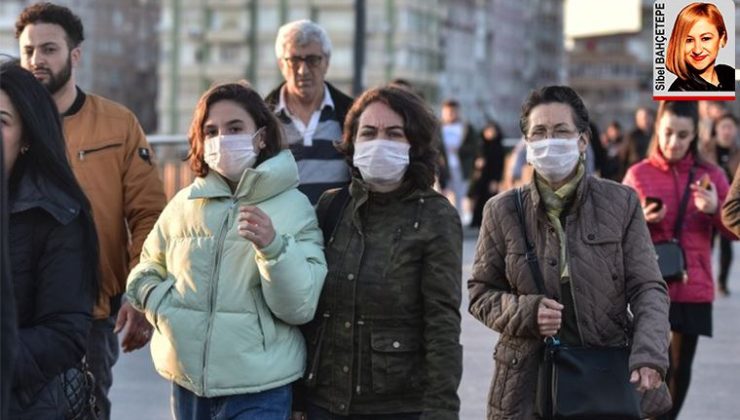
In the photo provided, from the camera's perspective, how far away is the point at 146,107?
144 m

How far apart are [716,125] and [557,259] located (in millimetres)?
9912

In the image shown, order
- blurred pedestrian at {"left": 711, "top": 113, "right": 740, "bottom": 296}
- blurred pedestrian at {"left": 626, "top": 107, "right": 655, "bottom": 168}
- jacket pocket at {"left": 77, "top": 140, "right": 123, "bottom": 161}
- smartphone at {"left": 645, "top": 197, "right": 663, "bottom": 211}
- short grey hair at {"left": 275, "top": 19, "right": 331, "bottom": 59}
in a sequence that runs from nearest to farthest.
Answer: jacket pocket at {"left": 77, "top": 140, "right": 123, "bottom": 161}, short grey hair at {"left": 275, "top": 19, "right": 331, "bottom": 59}, smartphone at {"left": 645, "top": 197, "right": 663, "bottom": 211}, blurred pedestrian at {"left": 711, "top": 113, "right": 740, "bottom": 296}, blurred pedestrian at {"left": 626, "top": 107, "right": 655, "bottom": 168}

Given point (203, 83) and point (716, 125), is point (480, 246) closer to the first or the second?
point (716, 125)

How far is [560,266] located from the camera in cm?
571

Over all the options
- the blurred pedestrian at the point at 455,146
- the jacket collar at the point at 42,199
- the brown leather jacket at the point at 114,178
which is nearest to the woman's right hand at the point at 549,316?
the jacket collar at the point at 42,199

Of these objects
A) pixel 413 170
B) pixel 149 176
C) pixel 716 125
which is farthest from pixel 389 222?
pixel 716 125

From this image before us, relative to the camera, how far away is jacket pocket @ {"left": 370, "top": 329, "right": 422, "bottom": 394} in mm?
5527

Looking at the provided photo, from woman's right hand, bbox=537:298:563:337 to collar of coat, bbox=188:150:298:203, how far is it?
96 cm

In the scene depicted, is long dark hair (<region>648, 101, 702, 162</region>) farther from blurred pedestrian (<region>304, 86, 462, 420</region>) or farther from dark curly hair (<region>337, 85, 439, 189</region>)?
blurred pedestrian (<region>304, 86, 462, 420</region>)

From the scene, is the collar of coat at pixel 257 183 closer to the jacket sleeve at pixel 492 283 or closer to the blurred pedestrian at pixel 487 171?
the jacket sleeve at pixel 492 283

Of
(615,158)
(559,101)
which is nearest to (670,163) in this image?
(559,101)

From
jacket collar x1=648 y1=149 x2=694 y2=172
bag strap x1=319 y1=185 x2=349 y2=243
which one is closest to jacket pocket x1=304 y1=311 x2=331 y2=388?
bag strap x1=319 y1=185 x2=349 y2=243

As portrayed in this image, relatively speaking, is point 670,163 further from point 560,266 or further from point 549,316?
point 549,316

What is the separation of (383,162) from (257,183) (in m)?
0.43
